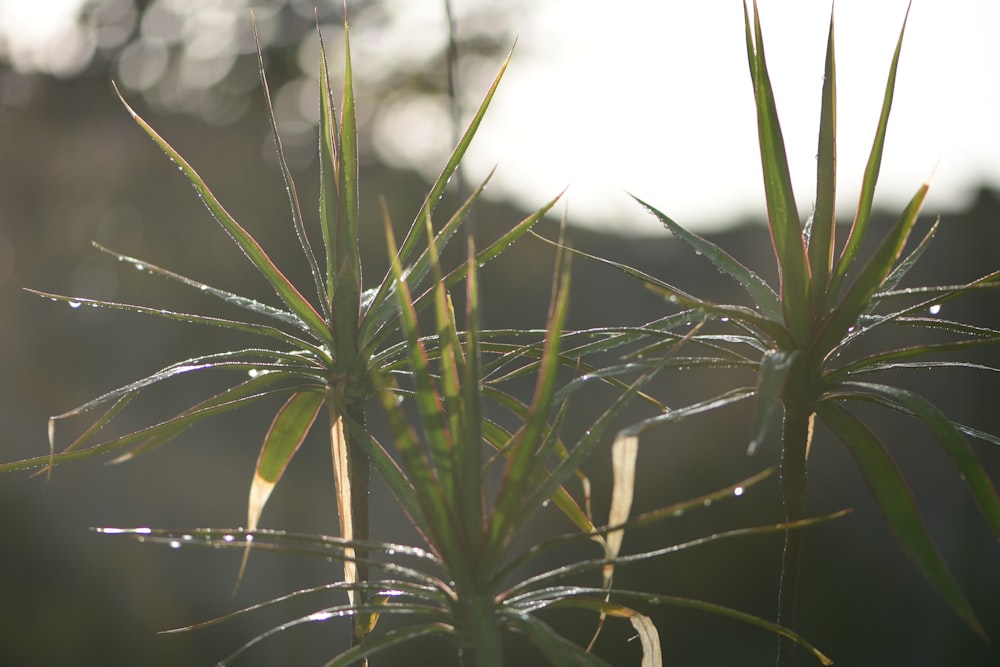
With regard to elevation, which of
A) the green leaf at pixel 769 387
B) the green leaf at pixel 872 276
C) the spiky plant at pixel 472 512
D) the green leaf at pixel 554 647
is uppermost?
the green leaf at pixel 872 276

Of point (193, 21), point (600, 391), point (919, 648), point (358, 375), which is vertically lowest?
point (919, 648)

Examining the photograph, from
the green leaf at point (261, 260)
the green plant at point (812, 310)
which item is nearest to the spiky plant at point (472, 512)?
the green plant at point (812, 310)

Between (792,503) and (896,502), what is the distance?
0.42 ft

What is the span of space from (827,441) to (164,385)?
3725 mm

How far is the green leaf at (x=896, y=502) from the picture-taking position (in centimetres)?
56

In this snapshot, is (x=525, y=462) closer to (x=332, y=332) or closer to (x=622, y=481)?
(x=622, y=481)

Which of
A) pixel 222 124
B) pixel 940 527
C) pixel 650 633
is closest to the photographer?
pixel 650 633

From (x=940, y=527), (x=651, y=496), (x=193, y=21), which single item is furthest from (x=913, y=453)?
(x=193, y=21)

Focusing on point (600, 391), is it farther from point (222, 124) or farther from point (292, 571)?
point (222, 124)

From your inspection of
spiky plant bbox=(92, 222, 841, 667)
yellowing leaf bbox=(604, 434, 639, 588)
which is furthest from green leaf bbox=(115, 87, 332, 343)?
yellowing leaf bbox=(604, 434, 639, 588)

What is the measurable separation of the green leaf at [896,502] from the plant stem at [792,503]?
27 millimetres

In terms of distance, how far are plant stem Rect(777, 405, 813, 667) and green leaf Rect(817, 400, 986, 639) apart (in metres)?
0.03

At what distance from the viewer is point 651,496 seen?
4688 mm

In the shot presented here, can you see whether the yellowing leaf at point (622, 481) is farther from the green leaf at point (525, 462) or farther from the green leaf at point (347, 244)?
the green leaf at point (347, 244)
